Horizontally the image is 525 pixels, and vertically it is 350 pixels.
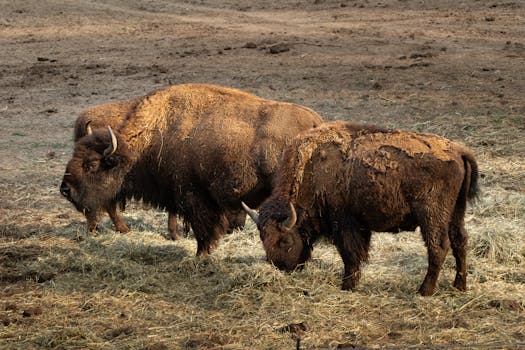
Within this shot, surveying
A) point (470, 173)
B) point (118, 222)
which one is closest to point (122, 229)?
point (118, 222)

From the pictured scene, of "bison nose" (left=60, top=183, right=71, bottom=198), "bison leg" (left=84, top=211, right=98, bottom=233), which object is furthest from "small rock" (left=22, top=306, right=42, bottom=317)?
"bison leg" (left=84, top=211, right=98, bottom=233)

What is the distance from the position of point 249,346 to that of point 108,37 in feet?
51.1

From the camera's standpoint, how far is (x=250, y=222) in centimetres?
911

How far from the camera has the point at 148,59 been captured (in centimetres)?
1811

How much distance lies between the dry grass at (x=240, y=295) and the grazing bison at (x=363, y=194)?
0.99 feet

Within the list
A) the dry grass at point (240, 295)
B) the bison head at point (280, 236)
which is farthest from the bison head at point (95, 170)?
the bison head at point (280, 236)

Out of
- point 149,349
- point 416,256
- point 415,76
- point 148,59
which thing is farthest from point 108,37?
point 149,349

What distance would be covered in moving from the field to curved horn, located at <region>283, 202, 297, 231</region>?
502 millimetres

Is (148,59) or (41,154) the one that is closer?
(41,154)

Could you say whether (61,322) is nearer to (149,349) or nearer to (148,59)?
(149,349)

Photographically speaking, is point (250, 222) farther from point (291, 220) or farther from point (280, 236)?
point (291, 220)

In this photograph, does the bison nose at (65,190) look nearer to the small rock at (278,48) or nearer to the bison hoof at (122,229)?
the bison hoof at (122,229)

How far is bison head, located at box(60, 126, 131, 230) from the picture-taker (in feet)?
26.8

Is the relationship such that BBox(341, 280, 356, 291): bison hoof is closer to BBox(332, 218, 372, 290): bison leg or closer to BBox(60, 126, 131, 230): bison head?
BBox(332, 218, 372, 290): bison leg
